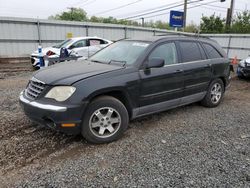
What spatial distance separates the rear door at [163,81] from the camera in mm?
3850

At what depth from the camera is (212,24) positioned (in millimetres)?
28062

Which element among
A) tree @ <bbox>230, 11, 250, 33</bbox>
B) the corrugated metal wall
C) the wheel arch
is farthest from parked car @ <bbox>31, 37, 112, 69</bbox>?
tree @ <bbox>230, 11, 250, 33</bbox>

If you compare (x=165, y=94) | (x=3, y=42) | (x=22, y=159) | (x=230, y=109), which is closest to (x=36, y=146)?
(x=22, y=159)

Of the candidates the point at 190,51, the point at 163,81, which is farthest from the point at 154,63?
the point at 190,51

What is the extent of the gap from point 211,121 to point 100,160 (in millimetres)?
2620

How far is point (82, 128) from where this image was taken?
129 inches

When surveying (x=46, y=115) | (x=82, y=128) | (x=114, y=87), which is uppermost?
(x=114, y=87)

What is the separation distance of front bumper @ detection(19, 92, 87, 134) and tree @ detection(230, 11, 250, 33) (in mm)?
26778

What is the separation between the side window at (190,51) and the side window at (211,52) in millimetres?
372

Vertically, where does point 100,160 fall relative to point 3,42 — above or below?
below

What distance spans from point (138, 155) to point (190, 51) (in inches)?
105

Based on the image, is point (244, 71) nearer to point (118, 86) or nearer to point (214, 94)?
point (214, 94)

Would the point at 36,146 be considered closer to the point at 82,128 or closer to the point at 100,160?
the point at 82,128

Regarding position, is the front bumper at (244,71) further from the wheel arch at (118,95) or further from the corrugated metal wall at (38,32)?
the wheel arch at (118,95)
